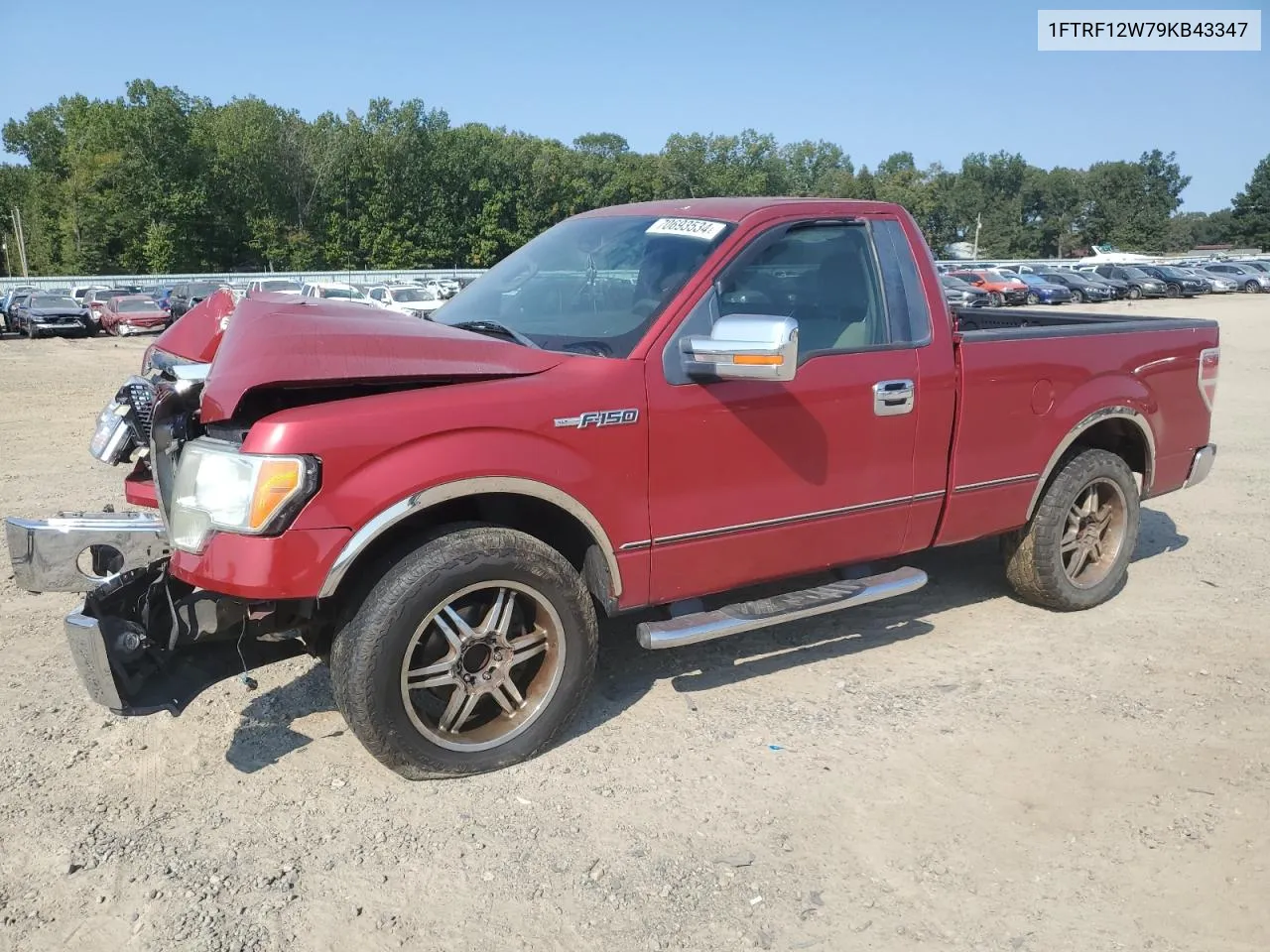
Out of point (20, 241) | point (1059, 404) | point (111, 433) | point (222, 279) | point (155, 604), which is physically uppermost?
point (20, 241)

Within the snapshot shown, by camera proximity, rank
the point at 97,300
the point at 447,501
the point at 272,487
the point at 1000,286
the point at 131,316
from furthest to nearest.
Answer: the point at 1000,286, the point at 97,300, the point at 131,316, the point at 447,501, the point at 272,487

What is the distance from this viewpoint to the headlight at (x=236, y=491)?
2.98 metres

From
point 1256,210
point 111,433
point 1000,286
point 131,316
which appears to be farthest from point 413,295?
point 1256,210

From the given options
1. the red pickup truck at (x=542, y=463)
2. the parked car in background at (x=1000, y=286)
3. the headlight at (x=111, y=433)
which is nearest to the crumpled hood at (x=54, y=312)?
the red pickup truck at (x=542, y=463)

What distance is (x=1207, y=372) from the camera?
5566 mm

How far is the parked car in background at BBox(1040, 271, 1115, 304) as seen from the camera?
4472 centimetres

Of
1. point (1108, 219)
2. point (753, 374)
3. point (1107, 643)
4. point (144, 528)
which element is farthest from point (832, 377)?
point (1108, 219)

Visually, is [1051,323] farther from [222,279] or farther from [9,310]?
[222,279]

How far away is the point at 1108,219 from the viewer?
111 meters

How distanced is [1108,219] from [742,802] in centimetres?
12354

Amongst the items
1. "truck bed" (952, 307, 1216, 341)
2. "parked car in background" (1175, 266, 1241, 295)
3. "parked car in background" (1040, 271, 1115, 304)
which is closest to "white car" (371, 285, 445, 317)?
"truck bed" (952, 307, 1216, 341)

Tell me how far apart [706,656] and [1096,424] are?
7.89 ft

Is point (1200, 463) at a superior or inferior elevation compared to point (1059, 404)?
inferior

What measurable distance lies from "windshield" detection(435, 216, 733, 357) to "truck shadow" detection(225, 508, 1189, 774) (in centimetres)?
154
